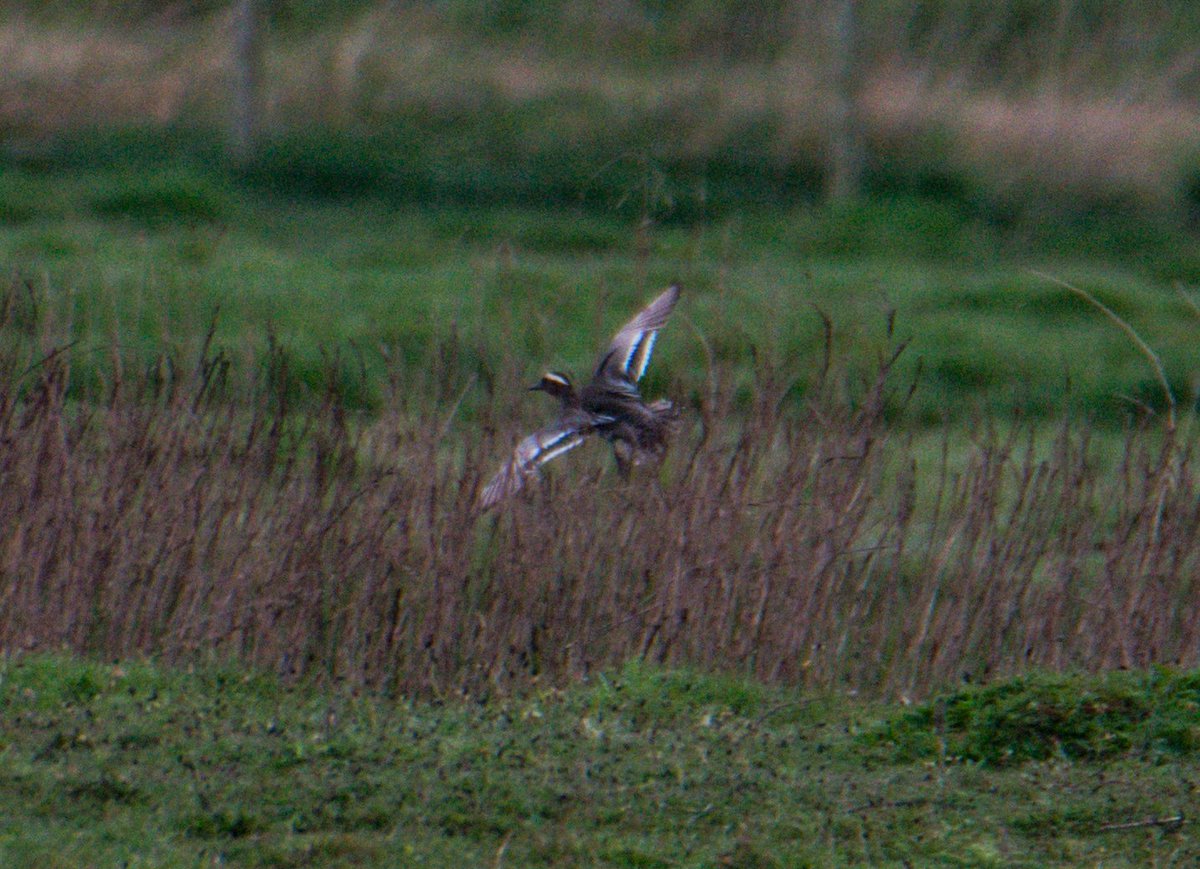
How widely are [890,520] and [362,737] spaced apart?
238 cm

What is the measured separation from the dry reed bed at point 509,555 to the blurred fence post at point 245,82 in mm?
8489

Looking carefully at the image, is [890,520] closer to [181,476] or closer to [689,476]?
[689,476]

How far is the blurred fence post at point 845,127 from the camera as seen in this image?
15750mm

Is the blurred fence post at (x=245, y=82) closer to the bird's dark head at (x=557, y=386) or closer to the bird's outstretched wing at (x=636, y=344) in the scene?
the bird's outstretched wing at (x=636, y=344)

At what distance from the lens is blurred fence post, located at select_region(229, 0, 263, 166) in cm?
1528

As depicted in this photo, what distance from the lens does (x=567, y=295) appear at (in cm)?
1146

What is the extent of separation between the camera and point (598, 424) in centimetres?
677

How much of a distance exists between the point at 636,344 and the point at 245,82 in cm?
921

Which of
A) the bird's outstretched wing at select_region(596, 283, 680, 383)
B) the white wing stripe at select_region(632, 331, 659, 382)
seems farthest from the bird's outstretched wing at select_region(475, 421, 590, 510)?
the white wing stripe at select_region(632, 331, 659, 382)

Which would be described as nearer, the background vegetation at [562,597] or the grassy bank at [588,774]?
the grassy bank at [588,774]

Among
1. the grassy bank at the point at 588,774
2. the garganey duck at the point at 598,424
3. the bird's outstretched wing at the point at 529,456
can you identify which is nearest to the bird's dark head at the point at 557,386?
the garganey duck at the point at 598,424

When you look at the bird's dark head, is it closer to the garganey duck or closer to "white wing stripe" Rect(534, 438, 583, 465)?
the garganey duck

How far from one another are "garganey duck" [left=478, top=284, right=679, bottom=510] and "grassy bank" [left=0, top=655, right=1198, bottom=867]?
0.84 m

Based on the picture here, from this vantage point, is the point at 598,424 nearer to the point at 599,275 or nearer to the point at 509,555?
the point at 509,555
